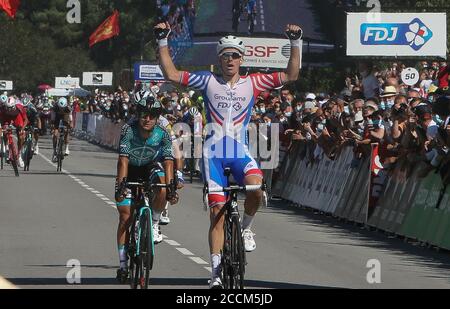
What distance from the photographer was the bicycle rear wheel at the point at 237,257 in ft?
40.0

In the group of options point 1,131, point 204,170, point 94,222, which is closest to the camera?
point 204,170

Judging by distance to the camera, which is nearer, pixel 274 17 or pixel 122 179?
pixel 122 179

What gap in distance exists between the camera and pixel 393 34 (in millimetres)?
39188

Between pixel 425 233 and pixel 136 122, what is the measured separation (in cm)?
655

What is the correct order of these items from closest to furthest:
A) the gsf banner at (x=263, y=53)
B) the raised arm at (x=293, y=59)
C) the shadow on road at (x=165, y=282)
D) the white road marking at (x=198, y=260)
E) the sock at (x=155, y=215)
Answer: the raised arm at (x=293, y=59), the shadow on road at (x=165, y=282), the sock at (x=155, y=215), the white road marking at (x=198, y=260), the gsf banner at (x=263, y=53)

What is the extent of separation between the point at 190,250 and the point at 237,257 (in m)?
5.40

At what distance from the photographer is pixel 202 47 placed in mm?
53906

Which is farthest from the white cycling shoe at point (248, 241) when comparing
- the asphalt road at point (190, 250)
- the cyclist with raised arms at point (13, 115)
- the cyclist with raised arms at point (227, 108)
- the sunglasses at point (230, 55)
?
the cyclist with raised arms at point (13, 115)

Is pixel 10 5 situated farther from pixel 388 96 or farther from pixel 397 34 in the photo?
pixel 388 96

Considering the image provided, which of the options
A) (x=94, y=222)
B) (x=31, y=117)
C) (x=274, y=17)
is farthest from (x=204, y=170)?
(x=274, y=17)

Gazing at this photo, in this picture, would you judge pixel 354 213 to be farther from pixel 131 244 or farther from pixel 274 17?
pixel 274 17

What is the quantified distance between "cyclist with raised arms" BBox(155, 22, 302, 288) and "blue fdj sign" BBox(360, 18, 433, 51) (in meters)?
26.1

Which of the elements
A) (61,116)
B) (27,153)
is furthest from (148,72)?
(27,153)

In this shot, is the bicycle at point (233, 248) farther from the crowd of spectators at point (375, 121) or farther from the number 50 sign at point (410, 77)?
the number 50 sign at point (410, 77)
